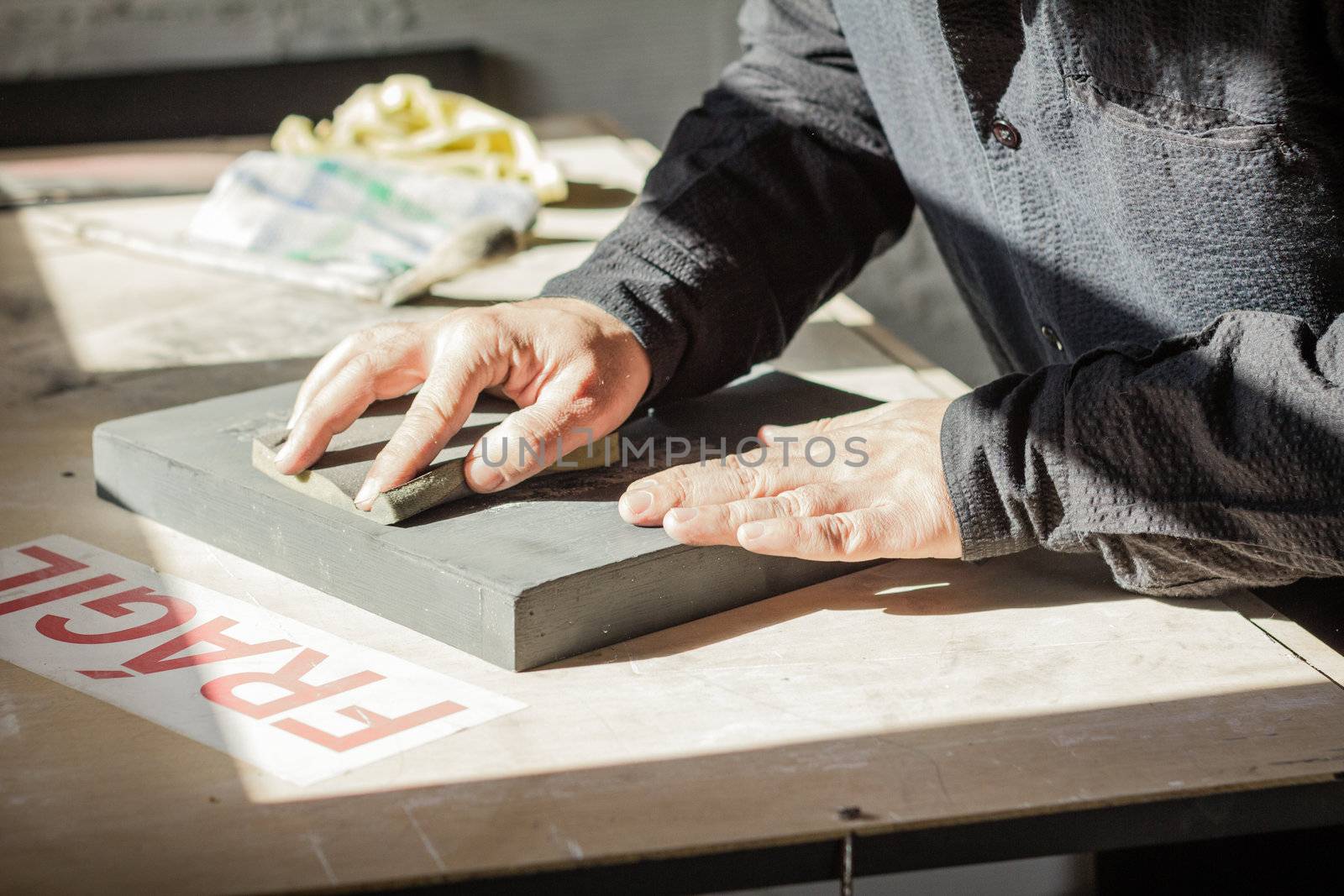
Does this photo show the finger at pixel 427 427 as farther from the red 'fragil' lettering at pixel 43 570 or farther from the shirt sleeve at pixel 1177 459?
the shirt sleeve at pixel 1177 459

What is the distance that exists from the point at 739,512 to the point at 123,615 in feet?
1.32

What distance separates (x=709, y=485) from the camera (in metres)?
0.89

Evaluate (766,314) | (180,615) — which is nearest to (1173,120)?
(766,314)

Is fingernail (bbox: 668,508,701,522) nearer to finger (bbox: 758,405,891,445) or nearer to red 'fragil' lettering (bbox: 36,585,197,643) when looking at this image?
finger (bbox: 758,405,891,445)

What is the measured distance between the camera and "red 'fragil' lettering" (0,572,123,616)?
34.0 inches

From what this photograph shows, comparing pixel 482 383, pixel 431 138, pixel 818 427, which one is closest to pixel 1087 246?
pixel 818 427

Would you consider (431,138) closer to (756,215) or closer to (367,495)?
(756,215)

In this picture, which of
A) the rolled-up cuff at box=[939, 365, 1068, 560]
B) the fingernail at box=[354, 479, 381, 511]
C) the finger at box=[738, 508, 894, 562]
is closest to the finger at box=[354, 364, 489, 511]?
the fingernail at box=[354, 479, 381, 511]

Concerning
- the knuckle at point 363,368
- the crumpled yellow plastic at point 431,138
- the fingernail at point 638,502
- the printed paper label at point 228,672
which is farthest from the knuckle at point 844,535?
the crumpled yellow plastic at point 431,138

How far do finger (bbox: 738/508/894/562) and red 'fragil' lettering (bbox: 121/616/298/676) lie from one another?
299 mm

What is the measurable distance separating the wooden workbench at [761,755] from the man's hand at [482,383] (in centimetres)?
12

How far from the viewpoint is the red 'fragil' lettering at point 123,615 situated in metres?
0.82

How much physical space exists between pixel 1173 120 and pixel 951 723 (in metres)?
0.45

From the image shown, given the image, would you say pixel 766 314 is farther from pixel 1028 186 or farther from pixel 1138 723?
pixel 1138 723
